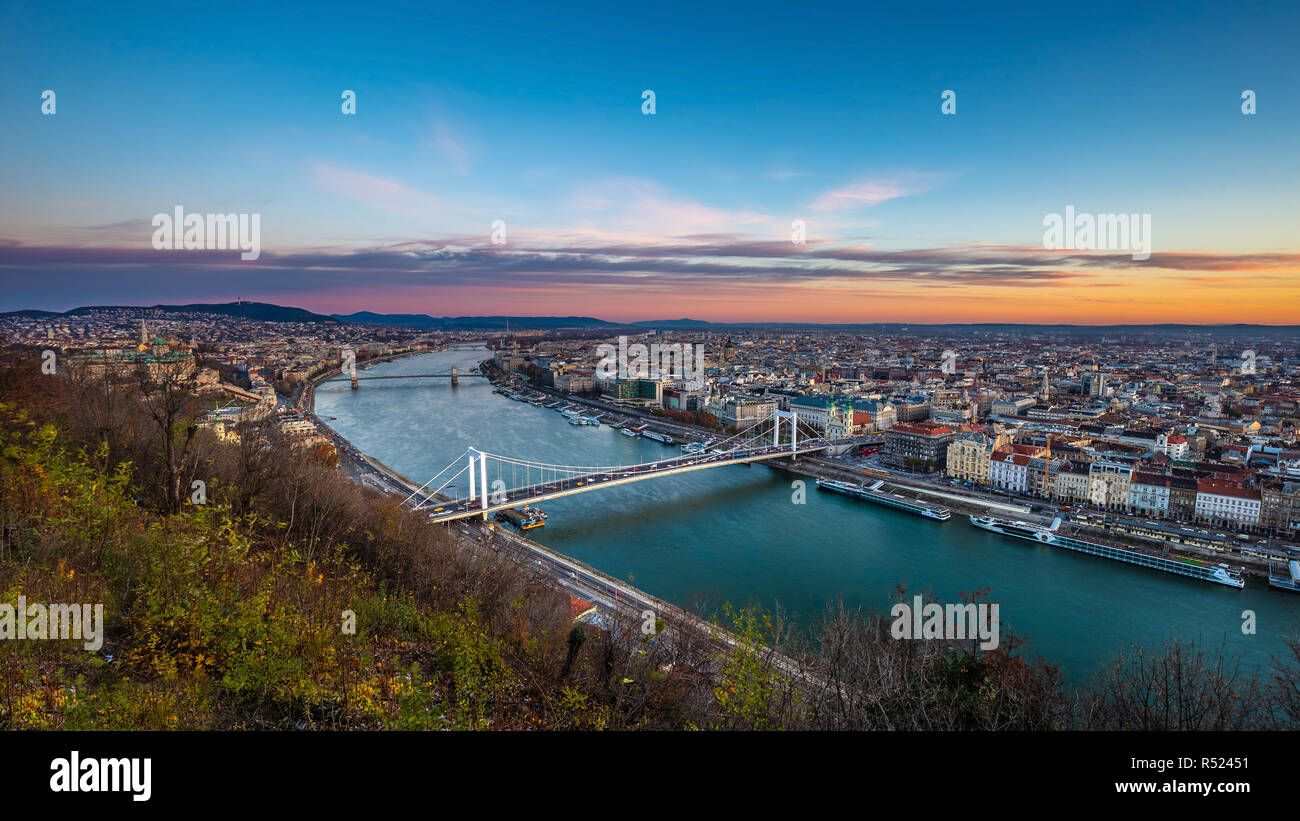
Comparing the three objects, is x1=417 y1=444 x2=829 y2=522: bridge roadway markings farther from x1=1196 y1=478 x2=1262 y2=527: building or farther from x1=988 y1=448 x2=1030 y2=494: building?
x1=1196 y1=478 x2=1262 y2=527: building

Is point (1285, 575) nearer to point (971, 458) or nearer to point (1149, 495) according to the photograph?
point (1149, 495)

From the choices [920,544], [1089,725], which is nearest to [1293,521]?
[920,544]

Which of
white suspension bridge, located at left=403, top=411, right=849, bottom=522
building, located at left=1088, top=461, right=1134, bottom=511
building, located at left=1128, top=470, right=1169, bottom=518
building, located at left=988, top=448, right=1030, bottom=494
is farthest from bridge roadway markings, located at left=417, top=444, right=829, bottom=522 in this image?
building, located at left=1128, top=470, right=1169, bottom=518

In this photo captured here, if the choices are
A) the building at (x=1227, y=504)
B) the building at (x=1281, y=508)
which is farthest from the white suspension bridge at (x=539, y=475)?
the building at (x=1281, y=508)

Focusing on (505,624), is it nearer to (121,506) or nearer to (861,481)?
(121,506)

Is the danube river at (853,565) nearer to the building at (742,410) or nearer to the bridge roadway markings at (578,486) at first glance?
the bridge roadway markings at (578,486)

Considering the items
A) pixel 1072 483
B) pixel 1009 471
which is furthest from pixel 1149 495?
pixel 1009 471
